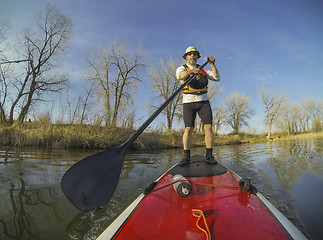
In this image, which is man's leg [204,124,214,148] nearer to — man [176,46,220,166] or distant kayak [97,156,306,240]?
man [176,46,220,166]

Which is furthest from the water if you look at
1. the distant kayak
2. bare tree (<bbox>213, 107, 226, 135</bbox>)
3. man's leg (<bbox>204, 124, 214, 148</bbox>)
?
bare tree (<bbox>213, 107, 226, 135</bbox>)

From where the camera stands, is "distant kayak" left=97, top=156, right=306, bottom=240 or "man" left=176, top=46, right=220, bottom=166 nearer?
"distant kayak" left=97, top=156, right=306, bottom=240

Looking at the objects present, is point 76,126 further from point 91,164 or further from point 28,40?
point 28,40

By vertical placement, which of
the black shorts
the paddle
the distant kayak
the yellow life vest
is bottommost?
the distant kayak

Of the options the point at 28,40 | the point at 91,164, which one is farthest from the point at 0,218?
the point at 28,40

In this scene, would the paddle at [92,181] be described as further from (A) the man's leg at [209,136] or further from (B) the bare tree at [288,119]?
(B) the bare tree at [288,119]

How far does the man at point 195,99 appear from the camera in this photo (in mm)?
3020

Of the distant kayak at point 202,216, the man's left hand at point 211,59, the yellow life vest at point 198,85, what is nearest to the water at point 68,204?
the distant kayak at point 202,216

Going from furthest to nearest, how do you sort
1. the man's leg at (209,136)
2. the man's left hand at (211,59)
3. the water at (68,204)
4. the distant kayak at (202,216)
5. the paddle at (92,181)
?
the man's left hand at (211,59) < the man's leg at (209,136) < the water at (68,204) < the paddle at (92,181) < the distant kayak at (202,216)

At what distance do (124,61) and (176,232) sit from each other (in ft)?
65.6

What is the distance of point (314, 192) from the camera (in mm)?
2725

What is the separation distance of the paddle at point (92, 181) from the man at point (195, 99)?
5.31 ft

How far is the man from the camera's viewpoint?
302cm

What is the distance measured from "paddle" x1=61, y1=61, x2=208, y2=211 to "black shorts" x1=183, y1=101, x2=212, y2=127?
1.81 meters
